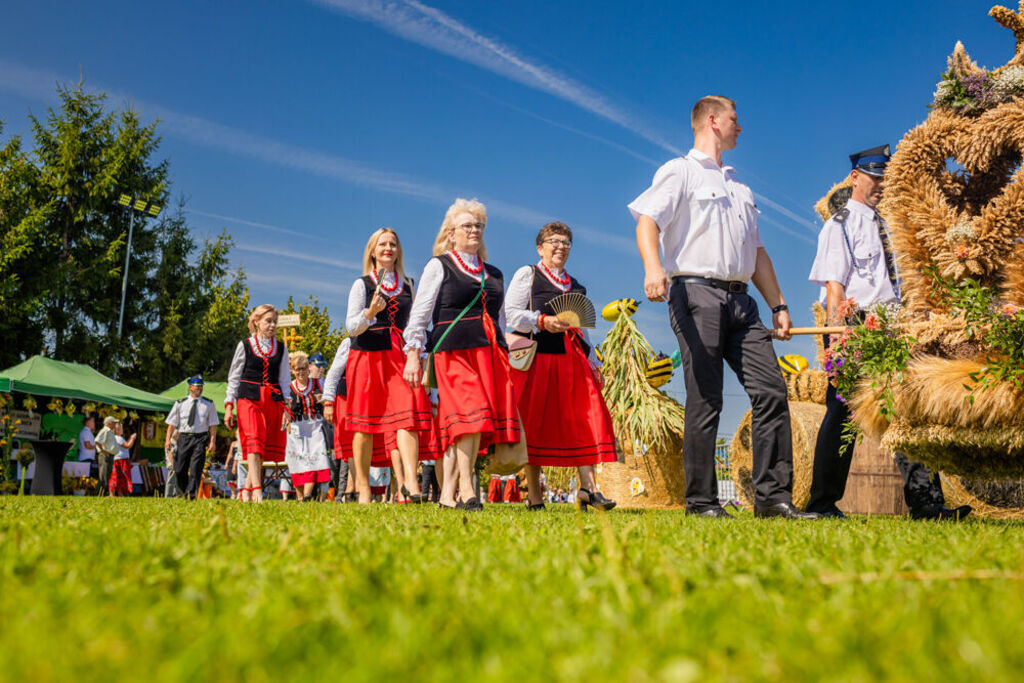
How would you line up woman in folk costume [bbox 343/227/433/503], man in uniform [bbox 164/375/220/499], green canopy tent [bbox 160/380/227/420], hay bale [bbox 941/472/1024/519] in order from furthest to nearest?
green canopy tent [bbox 160/380/227/420], man in uniform [bbox 164/375/220/499], woman in folk costume [bbox 343/227/433/503], hay bale [bbox 941/472/1024/519]

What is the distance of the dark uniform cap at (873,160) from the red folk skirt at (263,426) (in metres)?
6.40

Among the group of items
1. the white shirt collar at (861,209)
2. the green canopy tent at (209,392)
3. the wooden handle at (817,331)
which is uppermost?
the white shirt collar at (861,209)

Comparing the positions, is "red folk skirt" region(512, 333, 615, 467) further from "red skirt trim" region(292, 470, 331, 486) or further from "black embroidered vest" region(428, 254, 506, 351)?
"red skirt trim" region(292, 470, 331, 486)

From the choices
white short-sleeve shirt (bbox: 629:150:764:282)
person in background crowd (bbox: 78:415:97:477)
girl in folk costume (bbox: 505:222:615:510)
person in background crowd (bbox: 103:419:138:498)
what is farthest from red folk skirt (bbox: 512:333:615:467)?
person in background crowd (bbox: 78:415:97:477)

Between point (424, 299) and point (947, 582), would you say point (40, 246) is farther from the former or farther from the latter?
point (947, 582)

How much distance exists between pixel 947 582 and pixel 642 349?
871 cm

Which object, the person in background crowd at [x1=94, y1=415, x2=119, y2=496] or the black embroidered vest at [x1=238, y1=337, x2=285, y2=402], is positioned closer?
the black embroidered vest at [x1=238, y1=337, x2=285, y2=402]

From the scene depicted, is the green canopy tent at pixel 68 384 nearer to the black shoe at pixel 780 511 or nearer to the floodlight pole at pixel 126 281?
the floodlight pole at pixel 126 281

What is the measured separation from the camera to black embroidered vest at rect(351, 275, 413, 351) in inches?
293

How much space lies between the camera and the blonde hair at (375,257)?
25.6ft

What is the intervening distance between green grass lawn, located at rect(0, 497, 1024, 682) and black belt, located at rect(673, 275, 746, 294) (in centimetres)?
299

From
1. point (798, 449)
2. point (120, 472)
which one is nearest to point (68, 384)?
point (120, 472)

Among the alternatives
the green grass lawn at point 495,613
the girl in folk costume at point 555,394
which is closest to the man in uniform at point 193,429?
the girl in folk costume at point 555,394

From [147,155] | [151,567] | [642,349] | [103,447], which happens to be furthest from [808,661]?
[147,155]
